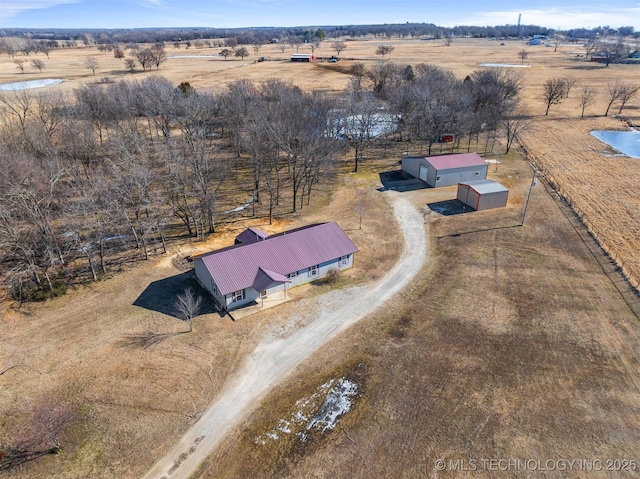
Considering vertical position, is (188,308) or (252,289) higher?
(188,308)

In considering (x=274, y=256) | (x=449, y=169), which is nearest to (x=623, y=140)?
(x=449, y=169)

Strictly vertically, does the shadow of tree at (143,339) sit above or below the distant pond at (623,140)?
below

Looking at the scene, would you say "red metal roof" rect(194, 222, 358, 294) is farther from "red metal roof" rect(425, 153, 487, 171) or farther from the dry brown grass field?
"red metal roof" rect(425, 153, 487, 171)

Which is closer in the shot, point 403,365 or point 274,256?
point 403,365

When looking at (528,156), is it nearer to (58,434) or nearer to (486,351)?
(486,351)

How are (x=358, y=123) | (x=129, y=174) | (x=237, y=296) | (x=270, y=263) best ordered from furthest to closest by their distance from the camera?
(x=358, y=123)
(x=129, y=174)
(x=270, y=263)
(x=237, y=296)

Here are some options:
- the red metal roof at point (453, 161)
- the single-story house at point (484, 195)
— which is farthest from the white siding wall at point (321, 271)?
the red metal roof at point (453, 161)

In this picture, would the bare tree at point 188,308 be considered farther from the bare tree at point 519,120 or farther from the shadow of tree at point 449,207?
the bare tree at point 519,120

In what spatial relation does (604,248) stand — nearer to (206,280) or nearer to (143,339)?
(206,280)
